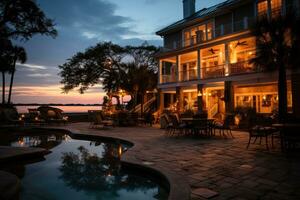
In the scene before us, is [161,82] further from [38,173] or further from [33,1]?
[38,173]

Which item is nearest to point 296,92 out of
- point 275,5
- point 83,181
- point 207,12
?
point 275,5

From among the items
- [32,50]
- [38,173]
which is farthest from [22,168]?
[32,50]

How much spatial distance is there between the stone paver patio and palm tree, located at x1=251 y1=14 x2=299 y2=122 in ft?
11.3

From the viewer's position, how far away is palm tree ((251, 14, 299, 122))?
9.78 metres

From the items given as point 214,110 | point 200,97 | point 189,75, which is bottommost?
point 214,110

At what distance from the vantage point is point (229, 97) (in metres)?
16.0

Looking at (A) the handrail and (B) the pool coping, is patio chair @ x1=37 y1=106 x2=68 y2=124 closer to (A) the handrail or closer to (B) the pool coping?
(A) the handrail

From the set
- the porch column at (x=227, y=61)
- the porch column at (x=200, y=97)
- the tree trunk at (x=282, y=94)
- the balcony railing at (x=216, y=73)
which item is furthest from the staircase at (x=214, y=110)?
the tree trunk at (x=282, y=94)

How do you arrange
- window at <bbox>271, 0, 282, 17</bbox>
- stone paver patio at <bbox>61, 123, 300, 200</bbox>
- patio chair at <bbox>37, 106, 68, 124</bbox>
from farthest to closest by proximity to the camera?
patio chair at <bbox>37, 106, 68, 124</bbox> → window at <bbox>271, 0, 282, 17</bbox> → stone paver patio at <bbox>61, 123, 300, 200</bbox>

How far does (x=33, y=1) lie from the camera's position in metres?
19.2

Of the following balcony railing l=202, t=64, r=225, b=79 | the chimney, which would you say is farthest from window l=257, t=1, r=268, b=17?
the chimney

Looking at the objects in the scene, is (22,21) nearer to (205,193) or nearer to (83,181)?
(83,181)

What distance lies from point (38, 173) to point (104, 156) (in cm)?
232

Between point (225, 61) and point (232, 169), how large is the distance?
12.8 meters
